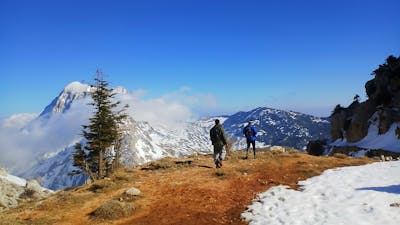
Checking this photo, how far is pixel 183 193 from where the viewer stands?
18.1m

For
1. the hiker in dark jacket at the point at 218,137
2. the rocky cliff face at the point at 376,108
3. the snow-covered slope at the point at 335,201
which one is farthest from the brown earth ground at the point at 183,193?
the rocky cliff face at the point at 376,108

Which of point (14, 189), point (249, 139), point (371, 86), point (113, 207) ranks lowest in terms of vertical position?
point (14, 189)

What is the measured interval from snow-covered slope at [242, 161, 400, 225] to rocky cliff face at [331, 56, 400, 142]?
4159 centimetres

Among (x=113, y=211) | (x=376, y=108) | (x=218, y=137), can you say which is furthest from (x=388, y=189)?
(x=376, y=108)

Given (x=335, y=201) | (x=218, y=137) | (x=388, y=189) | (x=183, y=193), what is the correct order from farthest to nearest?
1. (x=218, y=137)
2. (x=183, y=193)
3. (x=388, y=189)
4. (x=335, y=201)

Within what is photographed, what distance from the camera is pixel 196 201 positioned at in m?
16.8

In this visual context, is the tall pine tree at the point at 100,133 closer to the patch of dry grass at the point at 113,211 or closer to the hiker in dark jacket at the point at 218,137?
the hiker in dark jacket at the point at 218,137

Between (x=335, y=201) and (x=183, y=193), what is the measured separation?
298 inches

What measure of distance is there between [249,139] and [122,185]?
10307 millimetres

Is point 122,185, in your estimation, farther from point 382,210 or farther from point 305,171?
point 382,210

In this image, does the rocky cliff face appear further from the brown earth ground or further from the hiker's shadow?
the hiker's shadow

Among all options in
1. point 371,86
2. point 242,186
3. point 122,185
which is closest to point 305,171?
point 242,186

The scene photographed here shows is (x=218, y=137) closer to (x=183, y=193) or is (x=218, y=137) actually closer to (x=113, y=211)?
(x=183, y=193)

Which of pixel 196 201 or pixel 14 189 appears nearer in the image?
pixel 196 201
